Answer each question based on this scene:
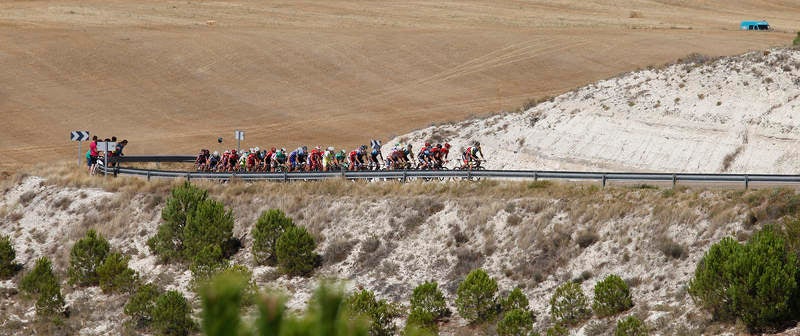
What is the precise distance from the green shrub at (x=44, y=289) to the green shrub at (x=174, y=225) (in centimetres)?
288

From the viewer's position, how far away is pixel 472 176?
101ft

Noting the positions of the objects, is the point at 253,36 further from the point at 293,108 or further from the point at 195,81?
the point at 293,108

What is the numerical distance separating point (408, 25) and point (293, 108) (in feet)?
77.8

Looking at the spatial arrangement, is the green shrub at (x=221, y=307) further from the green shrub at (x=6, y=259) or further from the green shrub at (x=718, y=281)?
the green shrub at (x=6, y=259)

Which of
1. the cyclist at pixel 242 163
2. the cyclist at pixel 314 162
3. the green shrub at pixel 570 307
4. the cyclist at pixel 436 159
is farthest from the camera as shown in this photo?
the cyclist at pixel 242 163

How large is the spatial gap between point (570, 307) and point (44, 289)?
13.7 m

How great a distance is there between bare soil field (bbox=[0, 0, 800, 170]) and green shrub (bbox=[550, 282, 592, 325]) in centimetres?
3141

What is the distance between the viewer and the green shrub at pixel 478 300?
23.8 m

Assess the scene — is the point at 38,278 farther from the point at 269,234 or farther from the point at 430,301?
the point at 430,301

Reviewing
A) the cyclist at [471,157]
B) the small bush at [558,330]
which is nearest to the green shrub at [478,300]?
the small bush at [558,330]

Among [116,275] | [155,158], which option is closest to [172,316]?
[116,275]

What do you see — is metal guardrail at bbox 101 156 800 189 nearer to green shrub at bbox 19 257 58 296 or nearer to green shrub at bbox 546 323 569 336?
green shrub at bbox 546 323 569 336

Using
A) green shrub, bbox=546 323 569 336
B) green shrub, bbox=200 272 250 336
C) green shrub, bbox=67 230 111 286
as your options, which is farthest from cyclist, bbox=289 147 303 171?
green shrub, bbox=200 272 250 336

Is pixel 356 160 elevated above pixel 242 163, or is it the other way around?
pixel 356 160
